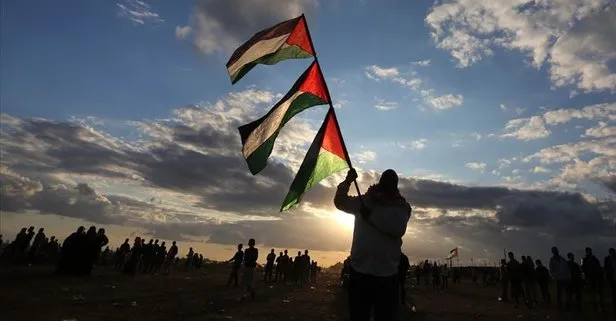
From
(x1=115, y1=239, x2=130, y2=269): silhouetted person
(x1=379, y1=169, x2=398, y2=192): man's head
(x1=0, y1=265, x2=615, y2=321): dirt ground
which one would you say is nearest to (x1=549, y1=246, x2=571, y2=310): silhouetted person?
(x1=0, y1=265, x2=615, y2=321): dirt ground

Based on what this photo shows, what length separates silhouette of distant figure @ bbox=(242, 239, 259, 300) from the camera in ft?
51.6

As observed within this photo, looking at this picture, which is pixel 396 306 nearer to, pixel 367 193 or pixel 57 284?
pixel 367 193

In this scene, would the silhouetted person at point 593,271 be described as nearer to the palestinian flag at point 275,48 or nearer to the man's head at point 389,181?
the palestinian flag at point 275,48

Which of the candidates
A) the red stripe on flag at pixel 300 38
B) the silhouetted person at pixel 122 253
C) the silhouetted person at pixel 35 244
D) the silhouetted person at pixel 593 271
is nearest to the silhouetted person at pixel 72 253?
the silhouetted person at pixel 35 244

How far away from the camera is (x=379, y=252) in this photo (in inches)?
172

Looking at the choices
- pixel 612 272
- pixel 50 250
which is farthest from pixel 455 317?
pixel 50 250

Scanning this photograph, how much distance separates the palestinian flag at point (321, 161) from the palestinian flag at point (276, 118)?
0.44 metres

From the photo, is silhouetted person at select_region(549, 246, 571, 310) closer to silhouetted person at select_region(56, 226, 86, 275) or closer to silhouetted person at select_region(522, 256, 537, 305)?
silhouetted person at select_region(522, 256, 537, 305)

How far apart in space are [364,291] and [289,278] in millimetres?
25981

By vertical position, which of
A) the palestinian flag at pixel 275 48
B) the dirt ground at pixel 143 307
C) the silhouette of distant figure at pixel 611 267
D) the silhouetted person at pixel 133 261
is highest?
the palestinian flag at pixel 275 48

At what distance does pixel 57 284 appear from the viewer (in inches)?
604

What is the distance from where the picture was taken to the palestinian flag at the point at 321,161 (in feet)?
20.0

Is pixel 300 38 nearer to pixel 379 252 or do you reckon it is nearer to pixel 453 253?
pixel 379 252

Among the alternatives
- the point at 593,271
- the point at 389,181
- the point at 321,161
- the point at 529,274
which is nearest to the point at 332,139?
the point at 321,161
